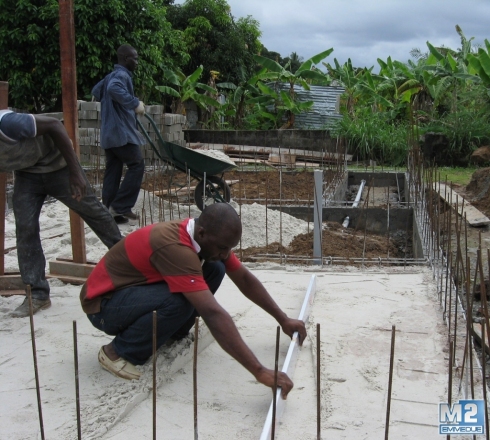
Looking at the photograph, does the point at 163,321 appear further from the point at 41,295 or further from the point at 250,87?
the point at 250,87

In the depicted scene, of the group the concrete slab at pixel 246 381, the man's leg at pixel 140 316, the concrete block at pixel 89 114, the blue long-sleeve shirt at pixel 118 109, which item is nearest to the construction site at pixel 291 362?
the concrete slab at pixel 246 381

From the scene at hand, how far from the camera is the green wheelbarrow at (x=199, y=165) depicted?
5.84 meters

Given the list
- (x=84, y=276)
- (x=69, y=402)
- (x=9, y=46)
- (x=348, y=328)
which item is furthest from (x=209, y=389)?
(x=9, y=46)

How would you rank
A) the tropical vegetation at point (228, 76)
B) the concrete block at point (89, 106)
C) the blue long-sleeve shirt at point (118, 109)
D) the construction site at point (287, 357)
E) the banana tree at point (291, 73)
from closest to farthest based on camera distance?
the construction site at point (287, 357) → the blue long-sleeve shirt at point (118, 109) → the concrete block at point (89, 106) → the tropical vegetation at point (228, 76) → the banana tree at point (291, 73)

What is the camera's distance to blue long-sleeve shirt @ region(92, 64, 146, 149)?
523cm

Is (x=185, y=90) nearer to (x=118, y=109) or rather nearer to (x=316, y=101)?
(x=316, y=101)

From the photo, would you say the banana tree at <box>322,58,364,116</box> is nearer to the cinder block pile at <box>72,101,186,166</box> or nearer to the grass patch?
the grass patch

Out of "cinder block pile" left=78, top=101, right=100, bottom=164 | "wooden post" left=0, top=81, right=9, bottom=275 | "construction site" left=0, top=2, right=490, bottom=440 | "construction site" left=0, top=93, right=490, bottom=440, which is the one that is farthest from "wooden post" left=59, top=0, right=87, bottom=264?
"cinder block pile" left=78, top=101, right=100, bottom=164

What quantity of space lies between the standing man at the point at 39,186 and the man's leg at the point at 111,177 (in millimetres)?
2184

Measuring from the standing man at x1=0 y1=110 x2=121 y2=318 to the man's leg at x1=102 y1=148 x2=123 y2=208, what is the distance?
86.0 inches

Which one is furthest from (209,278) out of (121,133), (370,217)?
(370,217)

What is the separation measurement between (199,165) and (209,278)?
3426 mm

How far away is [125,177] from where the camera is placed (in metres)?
5.44

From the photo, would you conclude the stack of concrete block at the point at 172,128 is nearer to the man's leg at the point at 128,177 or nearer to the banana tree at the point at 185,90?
the banana tree at the point at 185,90
